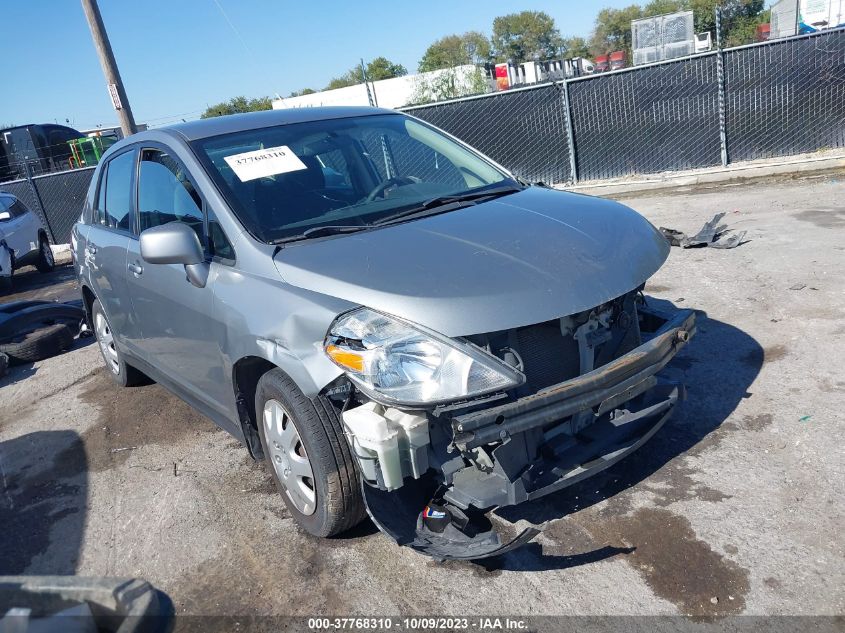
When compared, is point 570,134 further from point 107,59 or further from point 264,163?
point 264,163

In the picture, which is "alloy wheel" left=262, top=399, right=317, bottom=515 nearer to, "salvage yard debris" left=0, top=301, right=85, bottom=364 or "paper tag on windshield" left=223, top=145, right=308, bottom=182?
"paper tag on windshield" left=223, top=145, right=308, bottom=182

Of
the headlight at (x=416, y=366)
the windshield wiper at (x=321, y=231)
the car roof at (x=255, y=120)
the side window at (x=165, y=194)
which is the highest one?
the car roof at (x=255, y=120)

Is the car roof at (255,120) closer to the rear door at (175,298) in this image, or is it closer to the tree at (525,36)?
the rear door at (175,298)

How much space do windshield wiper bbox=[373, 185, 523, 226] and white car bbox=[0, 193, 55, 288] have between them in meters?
10.2

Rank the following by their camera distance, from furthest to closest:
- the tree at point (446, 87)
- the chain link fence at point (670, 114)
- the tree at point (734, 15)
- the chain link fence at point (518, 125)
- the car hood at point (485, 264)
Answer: the tree at point (734, 15) → the tree at point (446, 87) → the chain link fence at point (518, 125) → the chain link fence at point (670, 114) → the car hood at point (485, 264)

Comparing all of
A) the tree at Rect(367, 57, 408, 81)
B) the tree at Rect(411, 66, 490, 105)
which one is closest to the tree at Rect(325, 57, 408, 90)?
the tree at Rect(367, 57, 408, 81)

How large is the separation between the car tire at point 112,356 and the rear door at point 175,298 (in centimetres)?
96

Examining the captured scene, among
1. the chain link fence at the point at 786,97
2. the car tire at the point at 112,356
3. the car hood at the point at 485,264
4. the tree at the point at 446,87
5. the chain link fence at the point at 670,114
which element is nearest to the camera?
the car hood at the point at 485,264

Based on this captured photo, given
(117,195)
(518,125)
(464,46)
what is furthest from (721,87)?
(464,46)

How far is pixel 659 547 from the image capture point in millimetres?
2893

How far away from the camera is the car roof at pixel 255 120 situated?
3.98 m

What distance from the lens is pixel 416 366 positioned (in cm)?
262

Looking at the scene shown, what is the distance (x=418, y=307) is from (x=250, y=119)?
215cm

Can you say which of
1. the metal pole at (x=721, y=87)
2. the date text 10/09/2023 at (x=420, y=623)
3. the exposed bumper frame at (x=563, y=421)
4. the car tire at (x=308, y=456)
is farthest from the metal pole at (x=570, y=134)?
the date text 10/09/2023 at (x=420, y=623)
